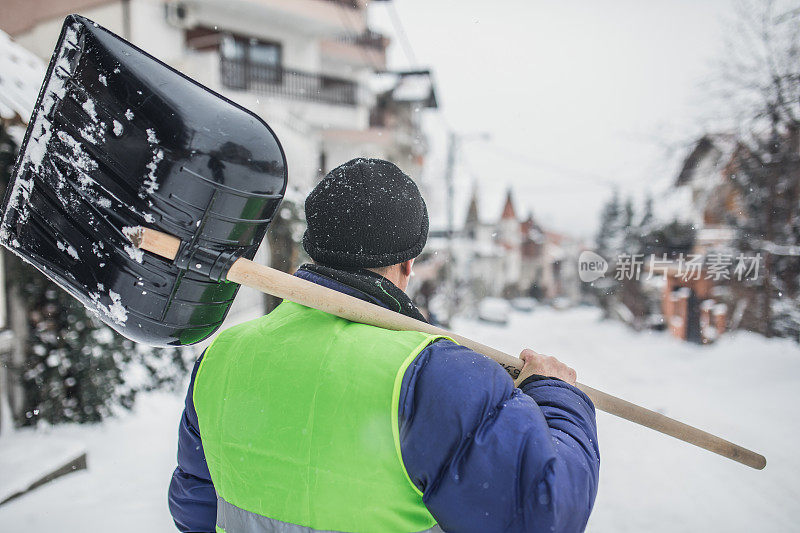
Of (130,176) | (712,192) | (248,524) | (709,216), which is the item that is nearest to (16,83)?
(130,176)

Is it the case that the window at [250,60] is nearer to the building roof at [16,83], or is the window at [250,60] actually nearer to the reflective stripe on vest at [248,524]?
the building roof at [16,83]

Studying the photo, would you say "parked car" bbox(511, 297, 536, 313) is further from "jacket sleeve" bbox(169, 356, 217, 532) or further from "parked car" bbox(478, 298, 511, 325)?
"jacket sleeve" bbox(169, 356, 217, 532)

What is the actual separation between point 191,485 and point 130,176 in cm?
75

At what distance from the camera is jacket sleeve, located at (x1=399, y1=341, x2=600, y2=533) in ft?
2.58

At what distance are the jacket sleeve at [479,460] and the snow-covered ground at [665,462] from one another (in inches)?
112

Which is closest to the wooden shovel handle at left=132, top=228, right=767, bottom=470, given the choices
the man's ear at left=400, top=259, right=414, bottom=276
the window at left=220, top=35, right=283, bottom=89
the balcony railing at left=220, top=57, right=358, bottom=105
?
the man's ear at left=400, top=259, right=414, bottom=276

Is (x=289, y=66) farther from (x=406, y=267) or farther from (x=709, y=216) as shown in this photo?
(x=406, y=267)

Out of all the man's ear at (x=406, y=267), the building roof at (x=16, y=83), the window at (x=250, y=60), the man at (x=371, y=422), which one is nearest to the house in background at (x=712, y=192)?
the man's ear at (x=406, y=267)

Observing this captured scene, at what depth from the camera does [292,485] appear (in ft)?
2.84

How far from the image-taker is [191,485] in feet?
3.83

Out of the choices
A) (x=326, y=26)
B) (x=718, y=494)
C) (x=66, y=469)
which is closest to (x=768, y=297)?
(x=718, y=494)

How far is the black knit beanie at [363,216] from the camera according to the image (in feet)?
3.21

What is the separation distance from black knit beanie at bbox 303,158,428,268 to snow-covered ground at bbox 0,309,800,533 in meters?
2.83

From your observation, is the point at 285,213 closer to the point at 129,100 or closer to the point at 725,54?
the point at 129,100
